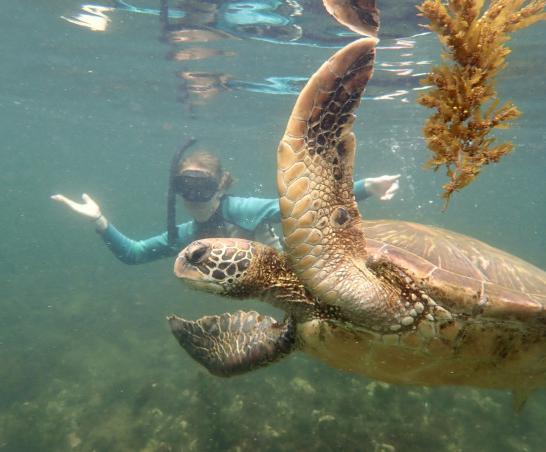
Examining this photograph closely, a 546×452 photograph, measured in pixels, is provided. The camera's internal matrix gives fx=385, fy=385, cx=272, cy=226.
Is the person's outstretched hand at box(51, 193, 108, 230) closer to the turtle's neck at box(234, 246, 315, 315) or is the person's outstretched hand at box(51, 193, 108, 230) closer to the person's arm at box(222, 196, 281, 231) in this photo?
the person's arm at box(222, 196, 281, 231)

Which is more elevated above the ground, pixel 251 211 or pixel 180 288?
pixel 251 211

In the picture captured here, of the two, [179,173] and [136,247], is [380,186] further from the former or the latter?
[136,247]

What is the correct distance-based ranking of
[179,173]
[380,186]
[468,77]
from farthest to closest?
[179,173]
[380,186]
[468,77]

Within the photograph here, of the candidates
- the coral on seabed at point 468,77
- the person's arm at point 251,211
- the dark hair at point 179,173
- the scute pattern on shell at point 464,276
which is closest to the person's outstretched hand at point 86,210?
the dark hair at point 179,173

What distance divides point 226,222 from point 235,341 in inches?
115

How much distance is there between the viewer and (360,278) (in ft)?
7.90

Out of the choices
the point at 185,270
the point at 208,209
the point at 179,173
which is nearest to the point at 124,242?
the point at 179,173

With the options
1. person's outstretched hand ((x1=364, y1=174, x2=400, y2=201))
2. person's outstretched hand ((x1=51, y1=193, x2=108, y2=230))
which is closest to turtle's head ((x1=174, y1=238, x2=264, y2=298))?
person's outstretched hand ((x1=364, y1=174, x2=400, y2=201))

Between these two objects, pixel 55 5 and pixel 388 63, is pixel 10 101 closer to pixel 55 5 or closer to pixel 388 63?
pixel 55 5

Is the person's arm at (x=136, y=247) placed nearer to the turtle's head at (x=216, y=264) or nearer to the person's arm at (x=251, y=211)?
the person's arm at (x=251, y=211)

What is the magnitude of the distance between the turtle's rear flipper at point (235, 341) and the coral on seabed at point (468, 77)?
6.18 feet

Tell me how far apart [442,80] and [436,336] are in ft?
5.29

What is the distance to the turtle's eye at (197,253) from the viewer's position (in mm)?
2520

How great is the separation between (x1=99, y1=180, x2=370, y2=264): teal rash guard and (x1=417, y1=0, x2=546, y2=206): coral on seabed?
3.29m
